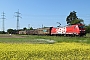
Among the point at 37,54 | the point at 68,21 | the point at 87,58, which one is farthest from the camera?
the point at 68,21

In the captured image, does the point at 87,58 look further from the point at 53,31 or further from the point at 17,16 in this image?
the point at 17,16

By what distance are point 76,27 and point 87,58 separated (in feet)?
138

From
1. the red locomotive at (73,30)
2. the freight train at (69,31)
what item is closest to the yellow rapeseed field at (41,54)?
the red locomotive at (73,30)

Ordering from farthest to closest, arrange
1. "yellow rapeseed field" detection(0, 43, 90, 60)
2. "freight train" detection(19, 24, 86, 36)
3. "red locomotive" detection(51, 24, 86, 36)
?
"freight train" detection(19, 24, 86, 36), "red locomotive" detection(51, 24, 86, 36), "yellow rapeseed field" detection(0, 43, 90, 60)

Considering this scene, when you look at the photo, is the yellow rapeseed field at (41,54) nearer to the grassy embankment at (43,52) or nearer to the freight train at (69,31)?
the grassy embankment at (43,52)

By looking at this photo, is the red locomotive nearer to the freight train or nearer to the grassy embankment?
the freight train

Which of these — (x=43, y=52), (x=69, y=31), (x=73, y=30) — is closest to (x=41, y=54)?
(x=43, y=52)

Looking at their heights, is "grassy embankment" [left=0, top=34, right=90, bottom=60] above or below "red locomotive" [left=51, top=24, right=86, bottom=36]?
below

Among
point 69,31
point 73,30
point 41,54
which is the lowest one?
point 41,54

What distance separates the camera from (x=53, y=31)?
72.1m

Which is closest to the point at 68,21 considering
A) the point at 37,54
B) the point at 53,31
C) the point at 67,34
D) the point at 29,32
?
the point at 29,32

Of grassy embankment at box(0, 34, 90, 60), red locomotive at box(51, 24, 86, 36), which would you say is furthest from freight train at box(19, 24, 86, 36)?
grassy embankment at box(0, 34, 90, 60)

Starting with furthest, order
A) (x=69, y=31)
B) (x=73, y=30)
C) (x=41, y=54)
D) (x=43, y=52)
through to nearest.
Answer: (x=69, y=31) → (x=73, y=30) → (x=43, y=52) → (x=41, y=54)

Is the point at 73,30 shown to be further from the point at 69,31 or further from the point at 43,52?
the point at 43,52
